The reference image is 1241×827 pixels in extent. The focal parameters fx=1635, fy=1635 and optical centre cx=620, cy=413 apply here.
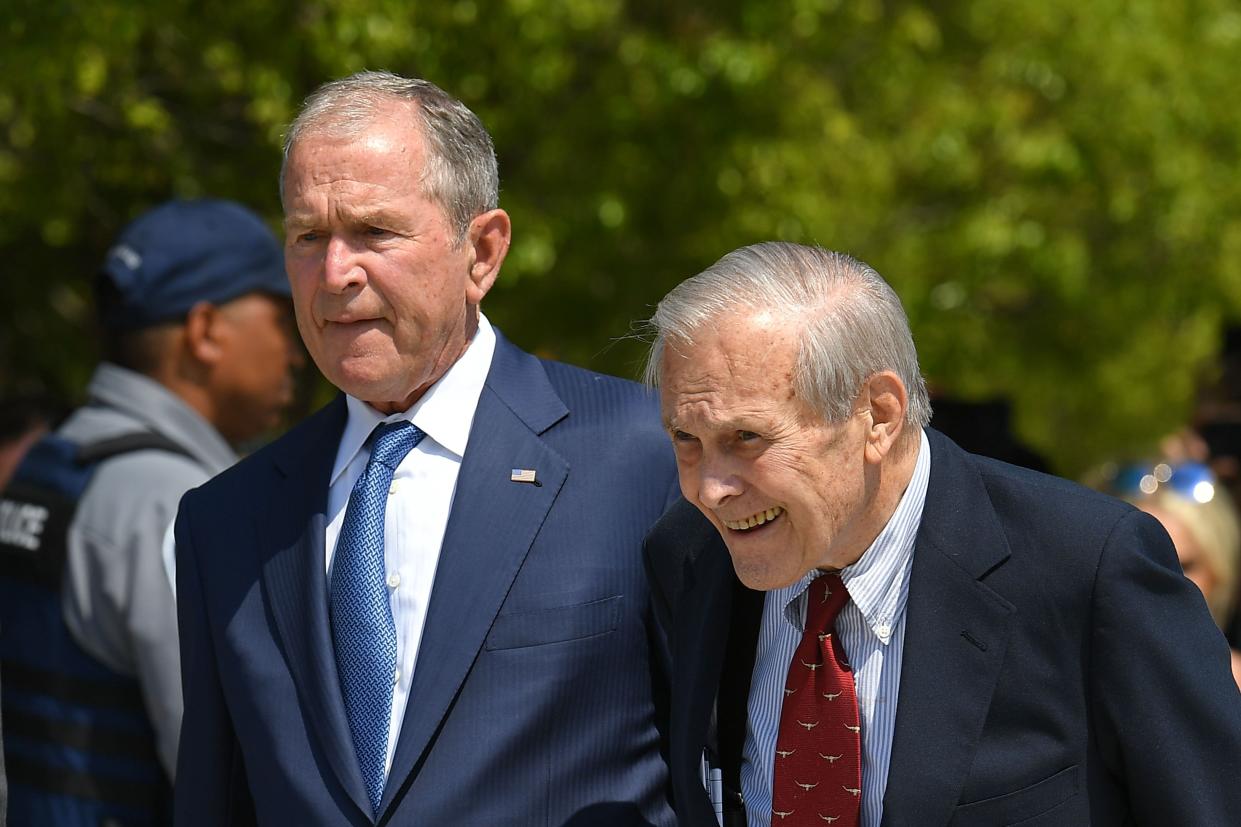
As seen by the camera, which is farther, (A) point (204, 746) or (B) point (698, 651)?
(A) point (204, 746)

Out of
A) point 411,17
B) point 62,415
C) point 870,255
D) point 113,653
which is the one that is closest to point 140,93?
point 411,17

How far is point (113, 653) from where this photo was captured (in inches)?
150

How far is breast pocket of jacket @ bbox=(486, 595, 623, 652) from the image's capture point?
2887 mm

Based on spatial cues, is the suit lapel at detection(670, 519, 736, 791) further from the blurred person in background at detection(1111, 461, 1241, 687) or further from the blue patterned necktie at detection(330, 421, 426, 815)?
the blurred person in background at detection(1111, 461, 1241, 687)

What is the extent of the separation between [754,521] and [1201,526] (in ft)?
9.44

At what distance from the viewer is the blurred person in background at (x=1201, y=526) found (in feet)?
16.3

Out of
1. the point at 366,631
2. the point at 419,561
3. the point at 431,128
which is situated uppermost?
the point at 431,128

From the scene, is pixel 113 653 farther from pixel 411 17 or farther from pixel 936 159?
pixel 936 159

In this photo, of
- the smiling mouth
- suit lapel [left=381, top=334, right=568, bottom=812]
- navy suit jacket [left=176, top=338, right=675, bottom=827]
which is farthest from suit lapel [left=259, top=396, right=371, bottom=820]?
the smiling mouth

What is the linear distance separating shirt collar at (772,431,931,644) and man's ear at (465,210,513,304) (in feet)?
2.77

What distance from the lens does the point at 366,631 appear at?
9.59 feet

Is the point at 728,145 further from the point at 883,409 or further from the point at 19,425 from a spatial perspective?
the point at 883,409

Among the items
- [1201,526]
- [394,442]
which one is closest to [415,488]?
[394,442]

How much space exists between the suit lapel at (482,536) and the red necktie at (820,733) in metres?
0.55
